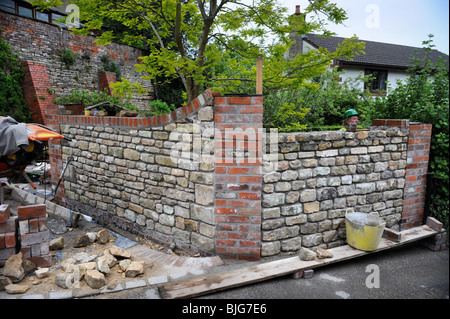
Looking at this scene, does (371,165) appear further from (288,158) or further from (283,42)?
(283,42)

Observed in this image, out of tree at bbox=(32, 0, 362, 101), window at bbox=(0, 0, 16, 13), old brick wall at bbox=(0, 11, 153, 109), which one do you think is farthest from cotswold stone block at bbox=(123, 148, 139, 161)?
window at bbox=(0, 0, 16, 13)

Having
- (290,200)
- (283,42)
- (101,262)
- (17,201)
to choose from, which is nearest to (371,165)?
(290,200)

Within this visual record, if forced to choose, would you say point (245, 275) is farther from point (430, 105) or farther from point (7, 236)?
point (430, 105)

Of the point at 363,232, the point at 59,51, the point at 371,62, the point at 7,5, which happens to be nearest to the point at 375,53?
the point at 371,62

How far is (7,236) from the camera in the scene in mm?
3426

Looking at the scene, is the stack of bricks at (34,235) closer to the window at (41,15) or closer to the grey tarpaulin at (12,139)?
the grey tarpaulin at (12,139)

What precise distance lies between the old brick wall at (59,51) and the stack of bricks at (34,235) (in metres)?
9.81

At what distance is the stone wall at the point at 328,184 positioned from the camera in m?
3.72

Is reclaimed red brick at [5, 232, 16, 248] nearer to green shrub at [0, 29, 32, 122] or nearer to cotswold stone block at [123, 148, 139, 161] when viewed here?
cotswold stone block at [123, 148, 139, 161]

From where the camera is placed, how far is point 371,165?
441 centimetres

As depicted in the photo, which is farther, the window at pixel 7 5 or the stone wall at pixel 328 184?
the window at pixel 7 5

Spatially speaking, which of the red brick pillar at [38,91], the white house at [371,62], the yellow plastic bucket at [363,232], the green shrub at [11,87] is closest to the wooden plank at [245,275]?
the yellow plastic bucket at [363,232]

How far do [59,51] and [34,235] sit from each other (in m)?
12.3

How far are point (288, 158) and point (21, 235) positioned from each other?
3526mm
